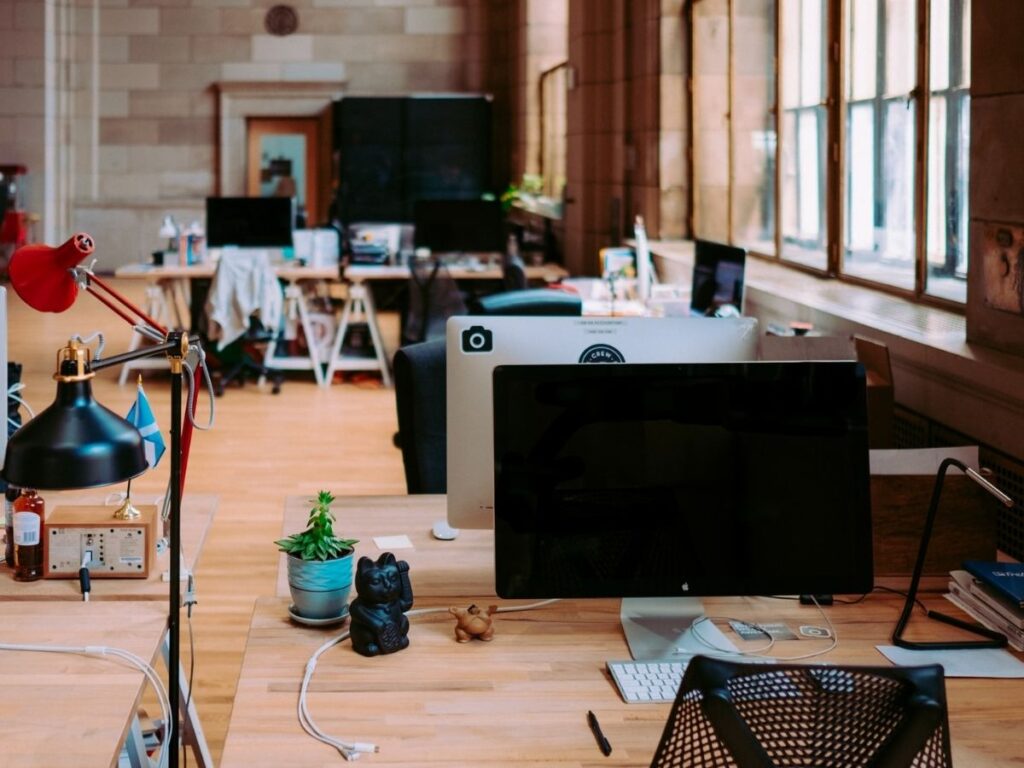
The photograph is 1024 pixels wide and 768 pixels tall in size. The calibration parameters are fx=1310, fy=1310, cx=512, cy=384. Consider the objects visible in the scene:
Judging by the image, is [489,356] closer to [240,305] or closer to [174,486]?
[174,486]

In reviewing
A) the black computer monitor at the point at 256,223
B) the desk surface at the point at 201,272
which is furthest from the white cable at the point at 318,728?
the black computer monitor at the point at 256,223

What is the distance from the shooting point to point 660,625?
7.39ft

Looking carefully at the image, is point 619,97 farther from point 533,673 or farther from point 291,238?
point 533,673

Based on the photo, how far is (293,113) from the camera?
15.4 m

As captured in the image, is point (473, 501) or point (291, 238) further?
point (291, 238)

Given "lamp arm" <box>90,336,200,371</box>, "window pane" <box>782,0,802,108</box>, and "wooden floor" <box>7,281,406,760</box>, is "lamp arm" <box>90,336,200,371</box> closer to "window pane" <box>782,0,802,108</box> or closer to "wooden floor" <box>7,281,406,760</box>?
"wooden floor" <box>7,281,406,760</box>

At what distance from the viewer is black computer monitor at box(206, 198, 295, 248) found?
31.3 feet

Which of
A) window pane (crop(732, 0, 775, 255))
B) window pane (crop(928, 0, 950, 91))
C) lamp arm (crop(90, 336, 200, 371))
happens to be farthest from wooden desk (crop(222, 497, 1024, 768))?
window pane (crop(732, 0, 775, 255))

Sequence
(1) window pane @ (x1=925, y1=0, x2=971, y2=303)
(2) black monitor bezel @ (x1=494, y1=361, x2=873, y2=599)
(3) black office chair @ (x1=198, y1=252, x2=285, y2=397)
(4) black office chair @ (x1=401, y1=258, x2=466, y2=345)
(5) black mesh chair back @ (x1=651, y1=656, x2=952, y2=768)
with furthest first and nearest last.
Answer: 1. (3) black office chair @ (x1=198, y1=252, x2=285, y2=397)
2. (4) black office chair @ (x1=401, y1=258, x2=466, y2=345)
3. (1) window pane @ (x1=925, y1=0, x2=971, y2=303)
4. (2) black monitor bezel @ (x1=494, y1=361, x2=873, y2=599)
5. (5) black mesh chair back @ (x1=651, y1=656, x2=952, y2=768)

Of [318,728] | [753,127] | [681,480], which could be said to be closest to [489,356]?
[681,480]

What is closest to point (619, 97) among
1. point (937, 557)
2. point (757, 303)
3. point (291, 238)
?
point (291, 238)

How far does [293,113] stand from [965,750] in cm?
1440

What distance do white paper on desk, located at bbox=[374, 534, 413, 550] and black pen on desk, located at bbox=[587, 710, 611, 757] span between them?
88 centimetres

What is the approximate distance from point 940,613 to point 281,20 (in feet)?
46.1
